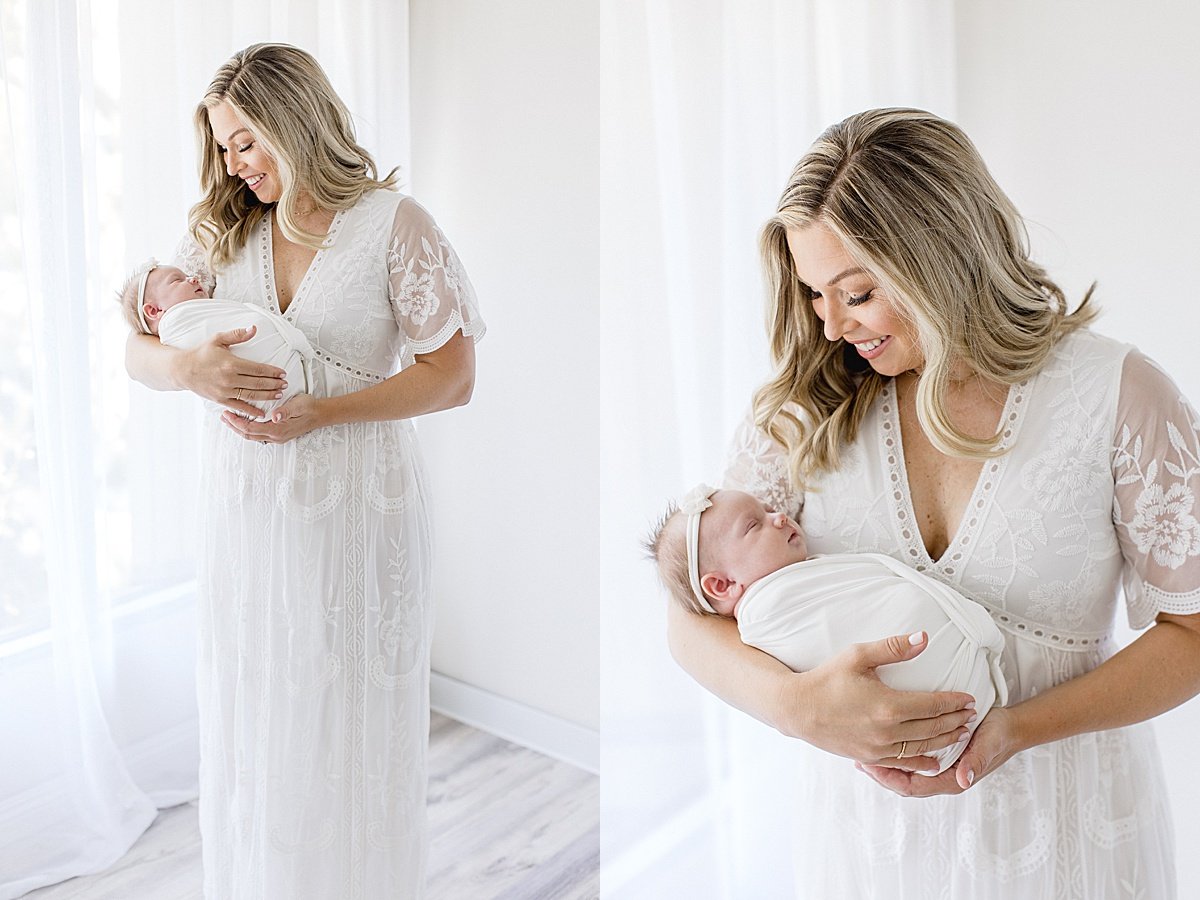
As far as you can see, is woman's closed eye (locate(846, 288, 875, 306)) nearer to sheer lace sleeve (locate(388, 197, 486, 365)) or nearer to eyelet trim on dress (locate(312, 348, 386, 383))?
sheer lace sleeve (locate(388, 197, 486, 365))

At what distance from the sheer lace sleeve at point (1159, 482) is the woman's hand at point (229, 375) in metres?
1.30

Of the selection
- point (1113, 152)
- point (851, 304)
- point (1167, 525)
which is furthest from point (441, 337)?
point (1113, 152)

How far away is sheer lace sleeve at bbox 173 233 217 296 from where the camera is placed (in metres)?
1.96

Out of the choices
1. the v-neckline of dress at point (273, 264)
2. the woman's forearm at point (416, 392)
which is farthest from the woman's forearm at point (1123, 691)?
the v-neckline of dress at point (273, 264)

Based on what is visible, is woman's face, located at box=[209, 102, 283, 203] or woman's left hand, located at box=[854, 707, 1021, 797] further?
woman's face, located at box=[209, 102, 283, 203]

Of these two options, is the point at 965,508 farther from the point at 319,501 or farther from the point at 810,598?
the point at 319,501

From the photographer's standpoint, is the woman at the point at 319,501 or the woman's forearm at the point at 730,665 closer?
the woman's forearm at the point at 730,665

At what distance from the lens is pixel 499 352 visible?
3010mm

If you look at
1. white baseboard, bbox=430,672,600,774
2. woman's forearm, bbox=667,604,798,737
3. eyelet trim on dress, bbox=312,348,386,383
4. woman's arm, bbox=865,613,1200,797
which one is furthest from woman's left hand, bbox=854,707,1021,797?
white baseboard, bbox=430,672,600,774

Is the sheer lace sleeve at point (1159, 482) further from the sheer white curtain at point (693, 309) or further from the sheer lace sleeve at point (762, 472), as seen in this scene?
the sheer white curtain at point (693, 309)

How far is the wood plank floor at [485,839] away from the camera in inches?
96.3

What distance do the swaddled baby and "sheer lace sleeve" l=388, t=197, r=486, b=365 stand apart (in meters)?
0.71

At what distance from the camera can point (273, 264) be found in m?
1.91

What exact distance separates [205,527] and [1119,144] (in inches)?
74.5
